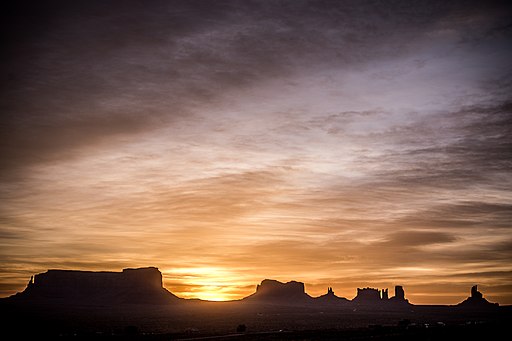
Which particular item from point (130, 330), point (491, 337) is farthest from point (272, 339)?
point (491, 337)

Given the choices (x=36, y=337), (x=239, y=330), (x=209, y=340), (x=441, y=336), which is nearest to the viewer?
(x=209, y=340)

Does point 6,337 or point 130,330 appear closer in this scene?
point 6,337

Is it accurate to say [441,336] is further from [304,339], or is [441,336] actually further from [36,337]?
[36,337]

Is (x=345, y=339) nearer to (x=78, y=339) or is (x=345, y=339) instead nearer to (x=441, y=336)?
(x=441, y=336)

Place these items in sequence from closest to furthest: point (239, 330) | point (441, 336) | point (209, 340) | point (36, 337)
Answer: point (209, 340), point (36, 337), point (441, 336), point (239, 330)

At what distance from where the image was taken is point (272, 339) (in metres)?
85.1

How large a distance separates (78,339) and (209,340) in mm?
24694

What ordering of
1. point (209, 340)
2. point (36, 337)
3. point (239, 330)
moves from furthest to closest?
1. point (239, 330)
2. point (36, 337)
3. point (209, 340)

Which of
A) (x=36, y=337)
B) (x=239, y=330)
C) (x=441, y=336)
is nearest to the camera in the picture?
(x=36, y=337)

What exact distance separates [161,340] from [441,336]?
57.4 m

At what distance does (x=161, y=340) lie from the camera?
82312mm

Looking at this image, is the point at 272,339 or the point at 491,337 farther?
the point at 491,337

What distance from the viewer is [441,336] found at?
308 ft

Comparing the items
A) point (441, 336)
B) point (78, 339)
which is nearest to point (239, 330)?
point (78, 339)
